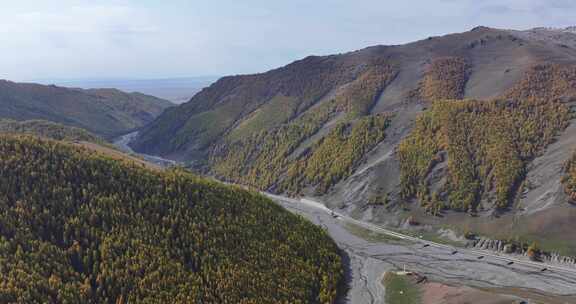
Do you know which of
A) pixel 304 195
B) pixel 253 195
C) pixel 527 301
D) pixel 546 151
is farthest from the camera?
pixel 304 195

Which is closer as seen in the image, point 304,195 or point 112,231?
point 112,231

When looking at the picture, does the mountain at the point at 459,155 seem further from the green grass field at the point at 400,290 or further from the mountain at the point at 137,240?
the mountain at the point at 137,240

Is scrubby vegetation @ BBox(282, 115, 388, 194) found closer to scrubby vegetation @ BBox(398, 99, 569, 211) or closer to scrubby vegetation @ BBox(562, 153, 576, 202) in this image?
scrubby vegetation @ BBox(398, 99, 569, 211)

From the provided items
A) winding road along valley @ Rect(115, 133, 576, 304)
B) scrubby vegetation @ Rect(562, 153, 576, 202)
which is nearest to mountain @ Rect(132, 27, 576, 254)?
scrubby vegetation @ Rect(562, 153, 576, 202)

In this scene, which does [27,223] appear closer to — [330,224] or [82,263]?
[82,263]

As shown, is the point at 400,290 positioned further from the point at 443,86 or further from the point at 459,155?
the point at 443,86

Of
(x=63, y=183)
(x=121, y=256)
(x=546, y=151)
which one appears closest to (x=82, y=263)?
(x=121, y=256)

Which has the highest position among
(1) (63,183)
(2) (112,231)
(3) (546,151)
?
(3) (546,151)

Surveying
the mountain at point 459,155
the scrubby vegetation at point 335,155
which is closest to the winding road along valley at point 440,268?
the mountain at point 459,155
